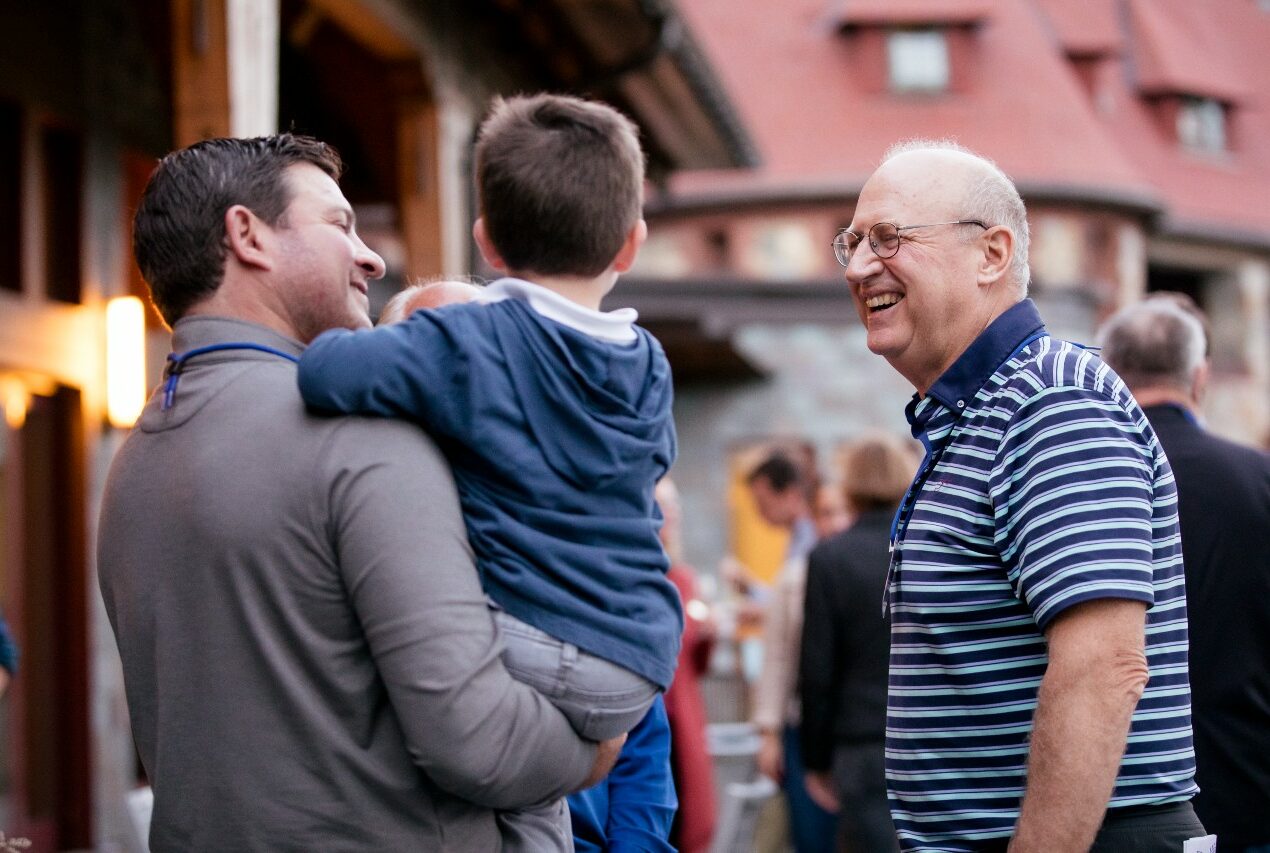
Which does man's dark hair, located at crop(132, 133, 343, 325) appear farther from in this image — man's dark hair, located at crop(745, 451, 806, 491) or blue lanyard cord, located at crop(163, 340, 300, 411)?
man's dark hair, located at crop(745, 451, 806, 491)

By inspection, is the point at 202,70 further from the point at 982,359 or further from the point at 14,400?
the point at 982,359

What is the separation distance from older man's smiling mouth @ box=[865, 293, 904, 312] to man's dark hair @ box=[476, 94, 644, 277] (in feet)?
2.13

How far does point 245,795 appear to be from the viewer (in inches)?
81.0

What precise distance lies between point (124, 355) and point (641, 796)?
623 cm

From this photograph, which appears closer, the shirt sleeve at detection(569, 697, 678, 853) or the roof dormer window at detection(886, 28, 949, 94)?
the shirt sleeve at detection(569, 697, 678, 853)

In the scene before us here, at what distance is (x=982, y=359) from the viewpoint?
2.55 metres

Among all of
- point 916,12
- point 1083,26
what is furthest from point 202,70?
point 1083,26

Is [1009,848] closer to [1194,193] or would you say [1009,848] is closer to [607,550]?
[607,550]

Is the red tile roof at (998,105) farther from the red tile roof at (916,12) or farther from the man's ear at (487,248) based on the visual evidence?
the man's ear at (487,248)

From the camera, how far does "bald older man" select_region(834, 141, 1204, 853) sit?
89.6 inches

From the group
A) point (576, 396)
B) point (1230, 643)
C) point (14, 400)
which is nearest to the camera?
point (576, 396)

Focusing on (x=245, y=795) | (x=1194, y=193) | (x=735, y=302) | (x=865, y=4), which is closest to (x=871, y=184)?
(x=245, y=795)

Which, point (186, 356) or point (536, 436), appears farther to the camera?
point (186, 356)

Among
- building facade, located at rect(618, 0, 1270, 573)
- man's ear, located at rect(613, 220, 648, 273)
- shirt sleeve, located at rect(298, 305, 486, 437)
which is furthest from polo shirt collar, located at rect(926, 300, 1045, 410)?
building facade, located at rect(618, 0, 1270, 573)
